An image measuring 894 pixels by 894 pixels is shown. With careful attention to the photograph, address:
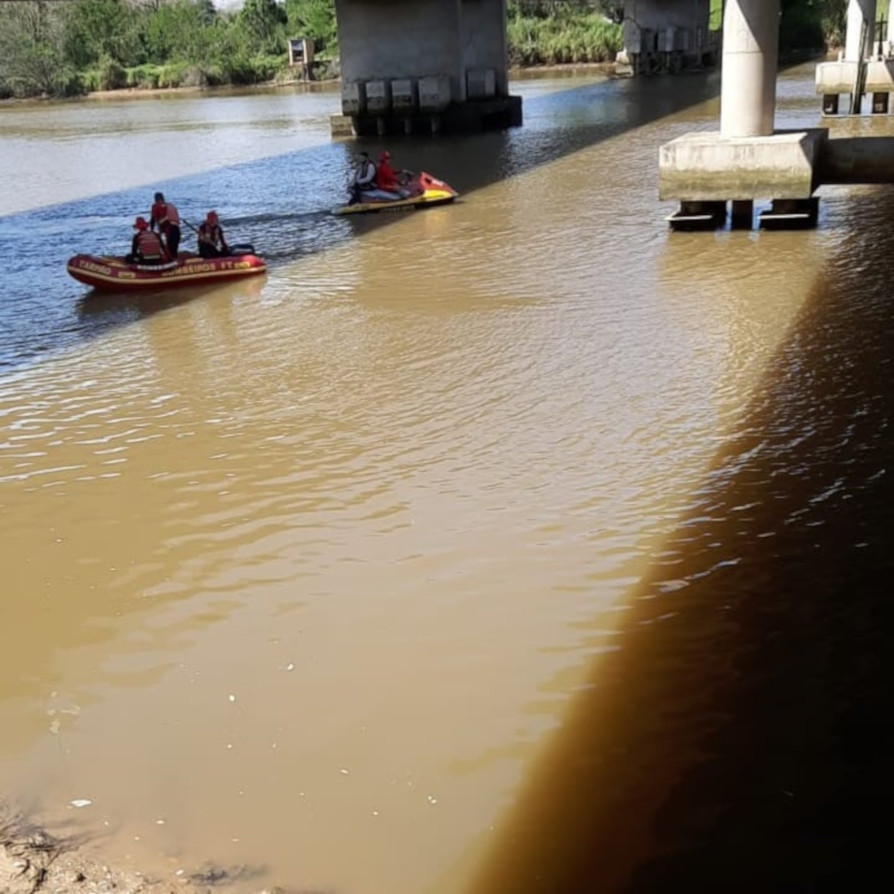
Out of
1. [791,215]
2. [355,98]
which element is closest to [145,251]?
[791,215]

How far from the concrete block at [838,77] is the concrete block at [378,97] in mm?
12786

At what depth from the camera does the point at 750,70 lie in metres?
15.2

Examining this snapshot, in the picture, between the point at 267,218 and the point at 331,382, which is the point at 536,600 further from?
the point at 267,218

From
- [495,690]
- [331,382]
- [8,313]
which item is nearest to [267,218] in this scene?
[8,313]

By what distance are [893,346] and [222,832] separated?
25.2 feet

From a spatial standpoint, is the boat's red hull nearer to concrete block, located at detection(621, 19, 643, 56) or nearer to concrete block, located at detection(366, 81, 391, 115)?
concrete block, located at detection(366, 81, 391, 115)

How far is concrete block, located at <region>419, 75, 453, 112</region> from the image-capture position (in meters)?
34.6

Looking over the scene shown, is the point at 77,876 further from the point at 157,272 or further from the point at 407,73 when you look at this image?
the point at 407,73

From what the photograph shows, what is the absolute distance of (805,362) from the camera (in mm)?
9562

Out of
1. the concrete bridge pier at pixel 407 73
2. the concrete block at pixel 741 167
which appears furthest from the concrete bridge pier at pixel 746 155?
the concrete bridge pier at pixel 407 73

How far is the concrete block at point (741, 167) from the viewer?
47.4 ft

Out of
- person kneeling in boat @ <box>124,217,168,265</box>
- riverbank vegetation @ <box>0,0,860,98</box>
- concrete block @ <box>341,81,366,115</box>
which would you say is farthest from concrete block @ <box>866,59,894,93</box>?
riverbank vegetation @ <box>0,0,860,98</box>

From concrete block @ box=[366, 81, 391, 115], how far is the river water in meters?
22.8

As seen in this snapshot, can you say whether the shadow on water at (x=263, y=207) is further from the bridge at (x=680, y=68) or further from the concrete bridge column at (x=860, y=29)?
the concrete bridge column at (x=860, y=29)
